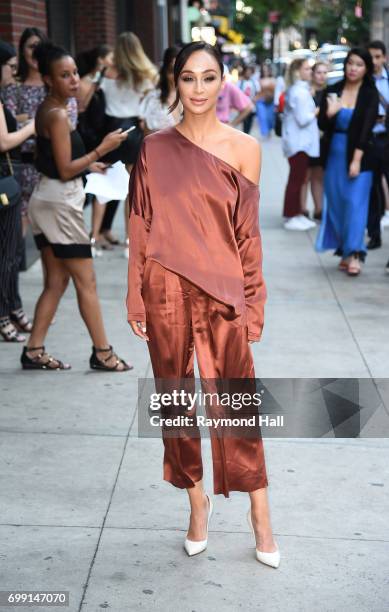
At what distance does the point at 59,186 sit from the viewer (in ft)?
19.5

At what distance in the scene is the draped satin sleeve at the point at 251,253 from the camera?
368 centimetres

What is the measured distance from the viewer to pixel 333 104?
870 centimetres

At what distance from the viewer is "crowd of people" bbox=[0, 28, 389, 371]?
593 centimetres

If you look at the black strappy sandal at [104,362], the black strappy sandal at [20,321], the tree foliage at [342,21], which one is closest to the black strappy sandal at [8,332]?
the black strappy sandal at [20,321]

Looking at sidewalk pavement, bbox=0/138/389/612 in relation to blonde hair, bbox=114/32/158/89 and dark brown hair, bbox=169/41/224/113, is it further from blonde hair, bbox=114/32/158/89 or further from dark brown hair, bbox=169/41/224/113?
blonde hair, bbox=114/32/158/89

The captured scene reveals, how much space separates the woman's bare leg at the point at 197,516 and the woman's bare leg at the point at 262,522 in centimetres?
21

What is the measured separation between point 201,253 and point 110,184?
235 centimetres

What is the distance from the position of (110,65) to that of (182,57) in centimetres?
666

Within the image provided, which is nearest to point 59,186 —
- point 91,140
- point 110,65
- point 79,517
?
point 79,517

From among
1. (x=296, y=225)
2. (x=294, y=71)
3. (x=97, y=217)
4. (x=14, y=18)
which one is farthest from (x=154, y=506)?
(x=294, y=71)

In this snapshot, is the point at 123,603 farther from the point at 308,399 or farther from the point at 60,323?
the point at 60,323

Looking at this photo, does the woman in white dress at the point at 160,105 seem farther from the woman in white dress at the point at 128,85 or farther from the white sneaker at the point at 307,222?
the white sneaker at the point at 307,222

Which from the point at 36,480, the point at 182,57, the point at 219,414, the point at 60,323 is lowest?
the point at 60,323

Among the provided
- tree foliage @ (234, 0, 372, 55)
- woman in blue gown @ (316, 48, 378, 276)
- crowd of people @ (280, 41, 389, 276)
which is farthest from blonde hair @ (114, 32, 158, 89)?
tree foliage @ (234, 0, 372, 55)
